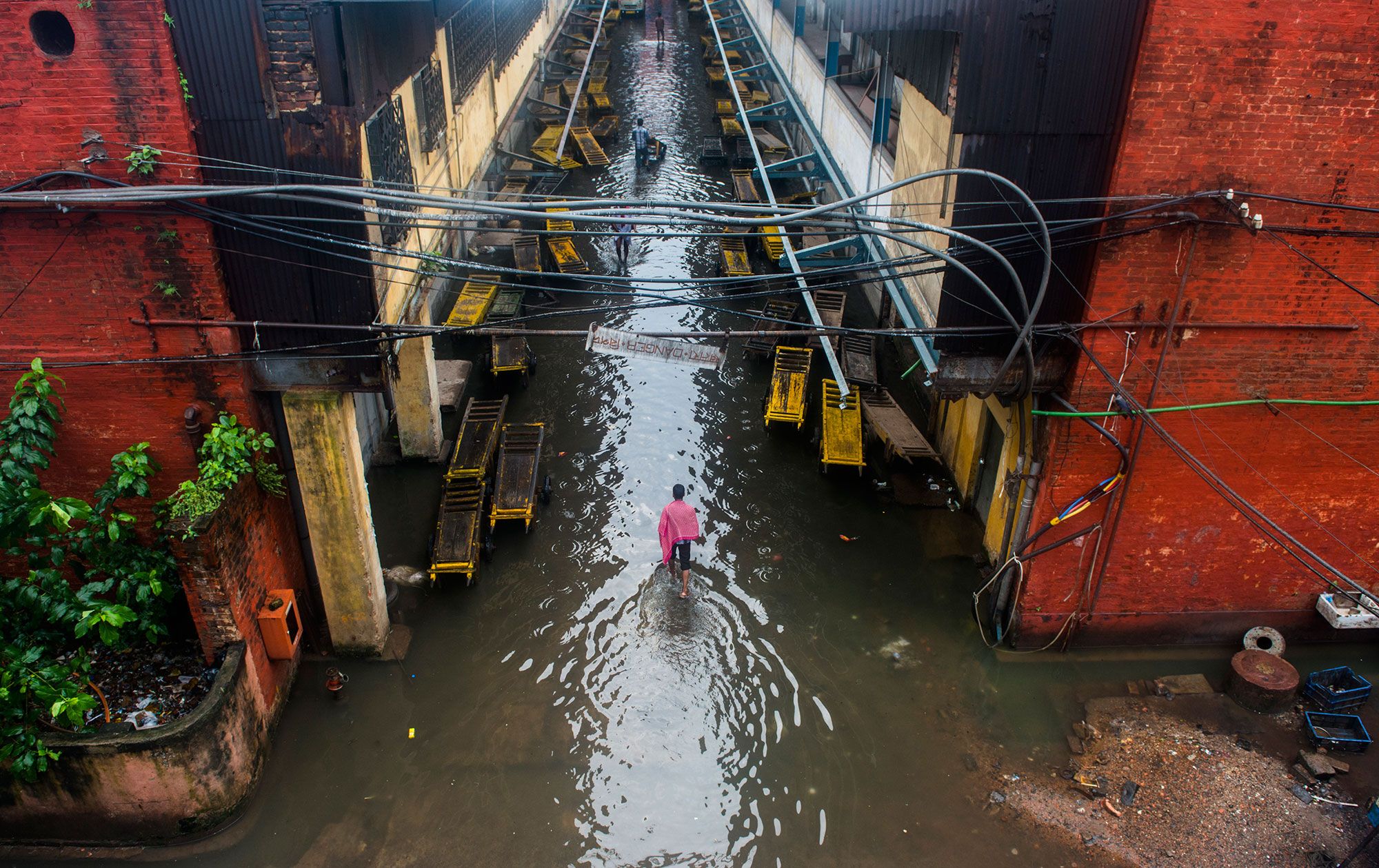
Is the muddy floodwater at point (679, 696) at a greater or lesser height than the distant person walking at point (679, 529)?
lesser

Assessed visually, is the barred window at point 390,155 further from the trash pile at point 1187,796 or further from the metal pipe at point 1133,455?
the trash pile at point 1187,796

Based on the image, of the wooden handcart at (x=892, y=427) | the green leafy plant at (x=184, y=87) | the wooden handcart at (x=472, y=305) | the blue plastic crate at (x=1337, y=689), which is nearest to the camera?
the green leafy plant at (x=184, y=87)

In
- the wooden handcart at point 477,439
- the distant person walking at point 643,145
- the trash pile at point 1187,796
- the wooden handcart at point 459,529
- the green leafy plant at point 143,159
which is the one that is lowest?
the trash pile at point 1187,796

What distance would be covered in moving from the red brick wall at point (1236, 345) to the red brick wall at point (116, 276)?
8.47 m

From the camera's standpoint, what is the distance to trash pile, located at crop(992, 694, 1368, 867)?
8.35 metres

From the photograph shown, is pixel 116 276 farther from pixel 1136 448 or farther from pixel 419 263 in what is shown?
pixel 1136 448

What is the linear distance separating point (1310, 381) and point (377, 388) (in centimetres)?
977

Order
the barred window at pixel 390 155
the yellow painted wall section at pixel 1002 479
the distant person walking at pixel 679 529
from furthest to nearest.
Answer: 1. the distant person walking at pixel 679 529
2. the yellow painted wall section at pixel 1002 479
3. the barred window at pixel 390 155

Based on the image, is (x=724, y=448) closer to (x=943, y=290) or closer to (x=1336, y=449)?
(x=943, y=290)

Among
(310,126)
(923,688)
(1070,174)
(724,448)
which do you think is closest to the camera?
(310,126)

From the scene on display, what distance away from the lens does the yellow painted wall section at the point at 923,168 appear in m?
10.4

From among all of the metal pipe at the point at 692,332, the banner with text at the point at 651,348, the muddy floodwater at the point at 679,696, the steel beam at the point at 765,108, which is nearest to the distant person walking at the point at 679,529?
the muddy floodwater at the point at 679,696

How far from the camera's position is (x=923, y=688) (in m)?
10.1

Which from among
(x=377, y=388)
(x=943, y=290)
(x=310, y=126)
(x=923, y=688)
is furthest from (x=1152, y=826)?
(x=310, y=126)
